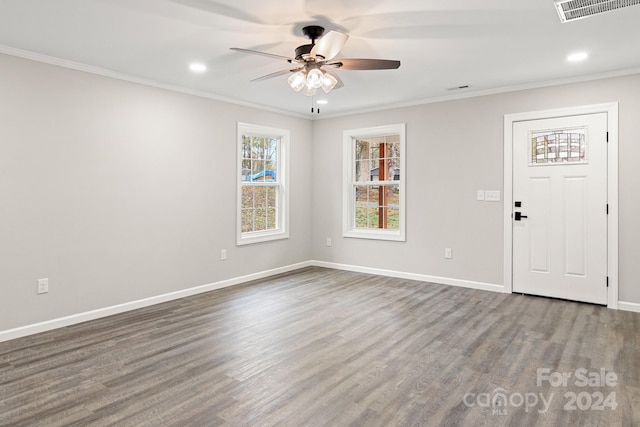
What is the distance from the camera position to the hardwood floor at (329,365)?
2143 mm

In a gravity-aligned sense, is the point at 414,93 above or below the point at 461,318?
above

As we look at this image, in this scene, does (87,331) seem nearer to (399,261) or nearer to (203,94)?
(203,94)

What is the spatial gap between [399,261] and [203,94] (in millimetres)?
3465

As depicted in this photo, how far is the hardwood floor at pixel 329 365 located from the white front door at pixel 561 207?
12.8 inches

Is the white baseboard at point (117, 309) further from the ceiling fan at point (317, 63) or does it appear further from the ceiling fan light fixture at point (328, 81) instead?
the ceiling fan light fixture at point (328, 81)

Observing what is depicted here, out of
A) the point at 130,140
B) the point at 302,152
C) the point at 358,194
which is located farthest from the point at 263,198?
the point at 130,140

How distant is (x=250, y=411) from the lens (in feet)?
7.07

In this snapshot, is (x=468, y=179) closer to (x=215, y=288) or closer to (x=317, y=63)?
(x=317, y=63)

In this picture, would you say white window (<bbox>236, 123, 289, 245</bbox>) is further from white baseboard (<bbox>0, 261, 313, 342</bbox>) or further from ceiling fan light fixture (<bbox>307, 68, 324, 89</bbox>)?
ceiling fan light fixture (<bbox>307, 68, 324, 89</bbox>)

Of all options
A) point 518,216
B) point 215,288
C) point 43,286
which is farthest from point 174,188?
point 518,216

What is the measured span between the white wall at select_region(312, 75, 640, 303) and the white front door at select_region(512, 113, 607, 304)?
17cm

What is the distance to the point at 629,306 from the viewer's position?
397 centimetres

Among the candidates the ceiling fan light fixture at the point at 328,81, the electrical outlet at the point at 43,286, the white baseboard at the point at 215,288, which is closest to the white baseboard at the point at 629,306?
the white baseboard at the point at 215,288

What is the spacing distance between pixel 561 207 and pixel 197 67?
4.21 metres
